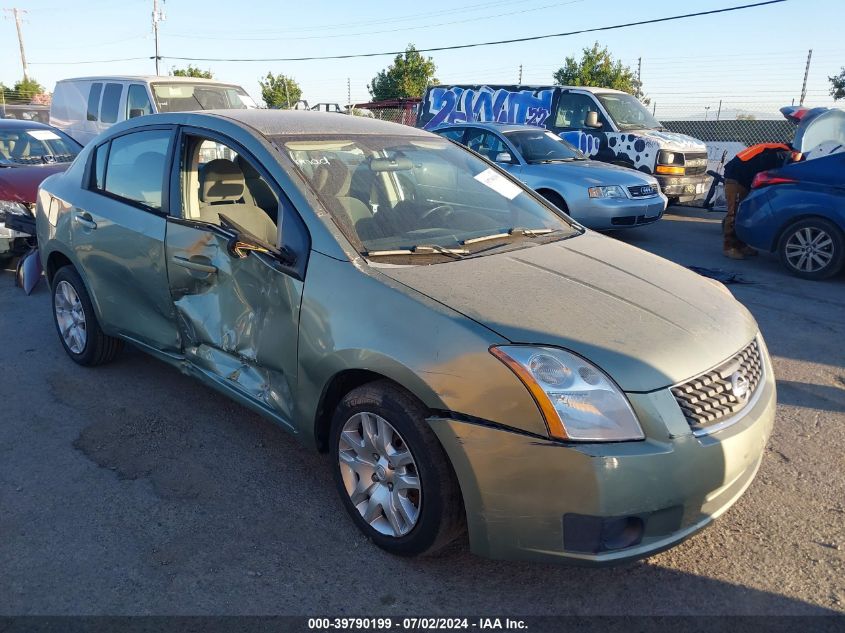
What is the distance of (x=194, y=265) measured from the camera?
11.3 feet

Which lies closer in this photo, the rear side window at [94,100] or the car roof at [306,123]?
the car roof at [306,123]

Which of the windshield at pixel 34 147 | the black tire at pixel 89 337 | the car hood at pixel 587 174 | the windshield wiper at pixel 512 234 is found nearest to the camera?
the windshield wiper at pixel 512 234

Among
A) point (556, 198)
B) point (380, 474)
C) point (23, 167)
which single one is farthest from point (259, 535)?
point (556, 198)

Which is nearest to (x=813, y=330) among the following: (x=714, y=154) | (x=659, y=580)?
(x=659, y=580)

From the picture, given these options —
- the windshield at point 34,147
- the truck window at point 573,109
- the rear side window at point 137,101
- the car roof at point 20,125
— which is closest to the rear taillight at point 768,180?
the truck window at point 573,109

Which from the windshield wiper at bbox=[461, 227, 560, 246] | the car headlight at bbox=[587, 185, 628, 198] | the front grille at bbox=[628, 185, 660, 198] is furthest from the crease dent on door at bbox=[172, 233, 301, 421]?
the front grille at bbox=[628, 185, 660, 198]

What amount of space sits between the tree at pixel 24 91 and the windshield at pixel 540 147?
50.9 m

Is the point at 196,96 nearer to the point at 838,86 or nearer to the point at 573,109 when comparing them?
the point at 573,109

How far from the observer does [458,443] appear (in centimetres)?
238

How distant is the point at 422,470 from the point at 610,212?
699 centimetres

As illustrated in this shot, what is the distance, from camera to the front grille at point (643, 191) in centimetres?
902

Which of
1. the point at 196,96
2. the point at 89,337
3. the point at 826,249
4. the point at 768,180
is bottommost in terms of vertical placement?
the point at 89,337

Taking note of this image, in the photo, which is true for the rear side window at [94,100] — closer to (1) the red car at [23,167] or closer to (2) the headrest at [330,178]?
(1) the red car at [23,167]

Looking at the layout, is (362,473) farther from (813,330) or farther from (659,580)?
(813,330)
